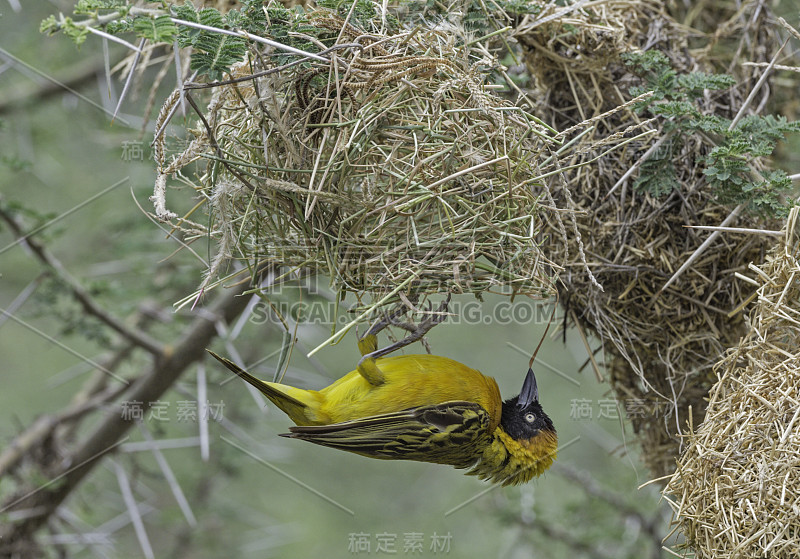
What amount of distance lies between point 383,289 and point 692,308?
4.28 feet

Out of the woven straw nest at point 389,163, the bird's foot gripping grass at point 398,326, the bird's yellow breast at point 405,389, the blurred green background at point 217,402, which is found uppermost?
the woven straw nest at point 389,163

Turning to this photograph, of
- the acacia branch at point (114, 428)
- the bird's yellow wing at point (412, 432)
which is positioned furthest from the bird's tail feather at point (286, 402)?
the acacia branch at point (114, 428)

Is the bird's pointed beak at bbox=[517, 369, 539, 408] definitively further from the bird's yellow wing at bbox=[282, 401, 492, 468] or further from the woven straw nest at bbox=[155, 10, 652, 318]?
the woven straw nest at bbox=[155, 10, 652, 318]

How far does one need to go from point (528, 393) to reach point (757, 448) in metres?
0.73

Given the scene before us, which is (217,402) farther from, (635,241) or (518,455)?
(635,241)

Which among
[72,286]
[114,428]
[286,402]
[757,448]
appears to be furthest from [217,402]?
[757,448]

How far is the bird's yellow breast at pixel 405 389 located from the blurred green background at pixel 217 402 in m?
0.56

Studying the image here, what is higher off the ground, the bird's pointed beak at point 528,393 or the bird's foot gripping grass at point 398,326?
the bird's foot gripping grass at point 398,326

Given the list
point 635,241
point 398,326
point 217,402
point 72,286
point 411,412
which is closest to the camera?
point 411,412

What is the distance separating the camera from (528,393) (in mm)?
2572

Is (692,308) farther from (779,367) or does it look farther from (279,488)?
(279,488)

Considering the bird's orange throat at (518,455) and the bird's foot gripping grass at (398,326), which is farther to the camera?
the bird's orange throat at (518,455)

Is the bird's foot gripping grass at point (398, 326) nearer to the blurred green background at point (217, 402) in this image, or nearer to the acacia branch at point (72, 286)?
the blurred green background at point (217, 402)

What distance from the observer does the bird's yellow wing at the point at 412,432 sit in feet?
7.69
